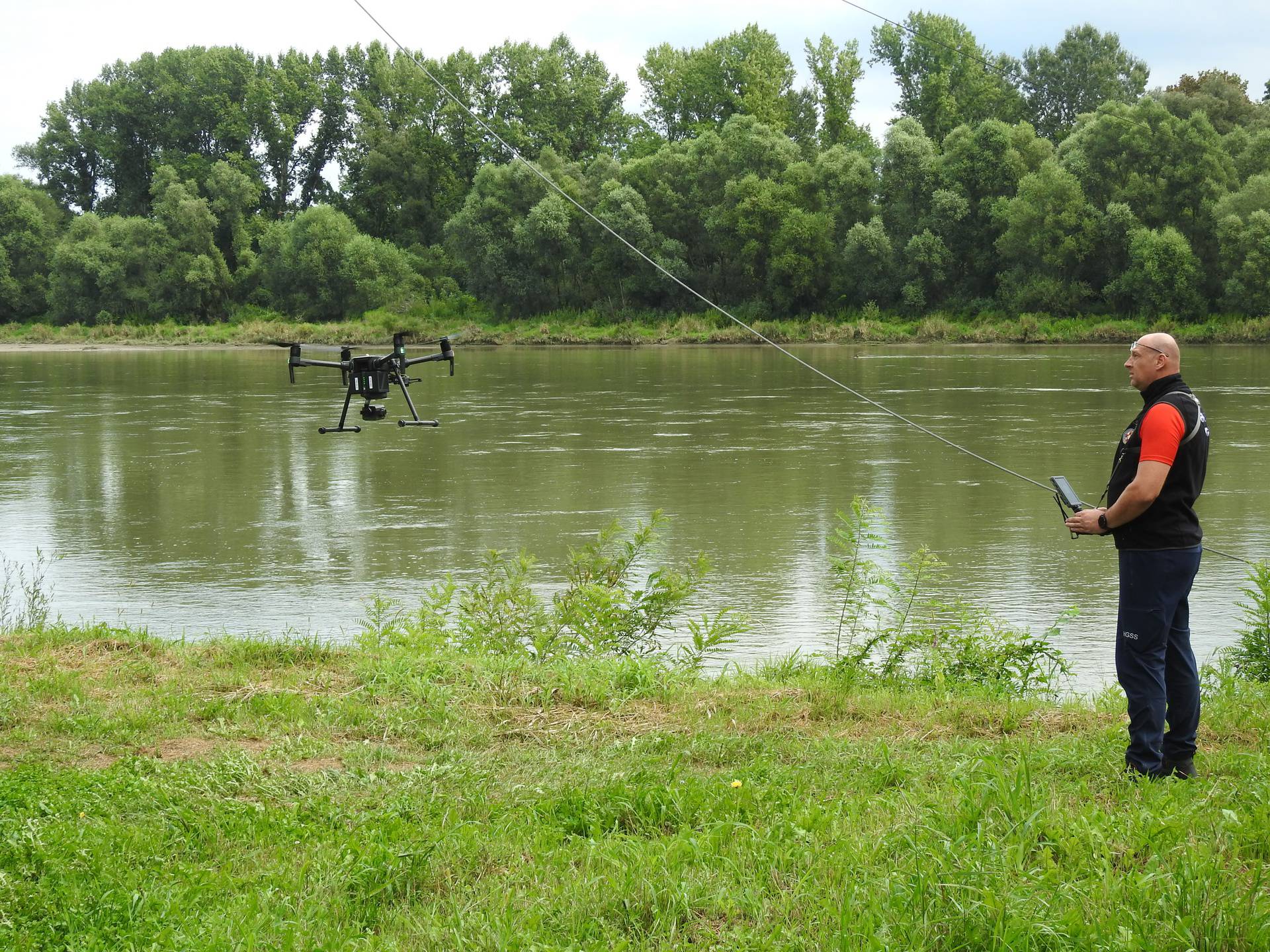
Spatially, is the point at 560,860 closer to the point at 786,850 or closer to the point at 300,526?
the point at 786,850

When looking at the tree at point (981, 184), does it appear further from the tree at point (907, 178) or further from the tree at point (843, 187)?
the tree at point (843, 187)

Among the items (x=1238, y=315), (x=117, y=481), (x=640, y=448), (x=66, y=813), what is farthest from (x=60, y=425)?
(x=1238, y=315)

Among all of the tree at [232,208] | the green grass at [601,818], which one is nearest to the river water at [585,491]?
the green grass at [601,818]

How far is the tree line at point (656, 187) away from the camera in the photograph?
63719mm

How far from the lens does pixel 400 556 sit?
1558 centimetres

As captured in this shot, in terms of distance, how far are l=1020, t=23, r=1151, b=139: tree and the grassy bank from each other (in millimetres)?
26863

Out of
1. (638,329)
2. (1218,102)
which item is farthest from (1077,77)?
(638,329)

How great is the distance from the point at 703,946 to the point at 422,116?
100561mm

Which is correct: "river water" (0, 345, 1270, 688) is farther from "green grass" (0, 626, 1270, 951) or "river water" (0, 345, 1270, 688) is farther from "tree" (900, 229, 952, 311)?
"tree" (900, 229, 952, 311)

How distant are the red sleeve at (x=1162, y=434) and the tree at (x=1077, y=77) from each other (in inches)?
3410

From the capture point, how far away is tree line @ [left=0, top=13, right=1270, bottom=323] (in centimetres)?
6372

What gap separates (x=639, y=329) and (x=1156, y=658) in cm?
6916

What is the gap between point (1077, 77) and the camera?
8644cm

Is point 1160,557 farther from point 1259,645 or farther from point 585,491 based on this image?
point 585,491
